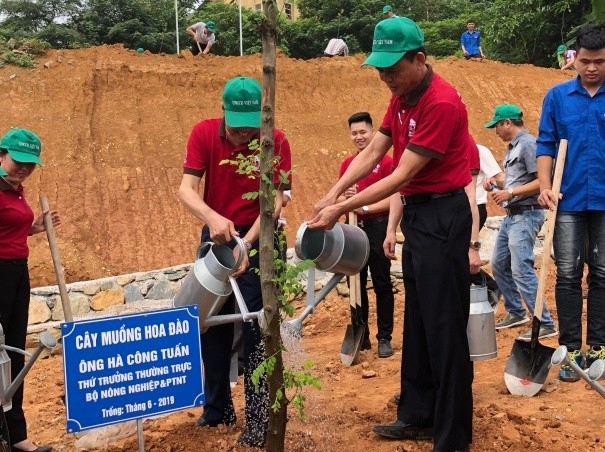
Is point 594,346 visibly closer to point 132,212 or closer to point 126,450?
point 126,450

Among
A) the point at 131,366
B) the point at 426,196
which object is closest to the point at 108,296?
the point at 131,366

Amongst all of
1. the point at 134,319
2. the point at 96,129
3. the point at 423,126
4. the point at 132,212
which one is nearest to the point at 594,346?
the point at 423,126

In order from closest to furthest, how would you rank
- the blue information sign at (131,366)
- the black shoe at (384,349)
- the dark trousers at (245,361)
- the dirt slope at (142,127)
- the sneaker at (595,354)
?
the blue information sign at (131,366), the dark trousers at (245,361), the sneaker at (595,354), the black shoe at (384,349), the dirt slope at (142,127)

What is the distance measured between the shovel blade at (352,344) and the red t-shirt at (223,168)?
2.16m

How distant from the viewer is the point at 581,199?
386cm

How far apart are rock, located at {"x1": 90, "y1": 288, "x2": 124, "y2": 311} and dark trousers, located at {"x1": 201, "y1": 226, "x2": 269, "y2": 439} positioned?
4089mm

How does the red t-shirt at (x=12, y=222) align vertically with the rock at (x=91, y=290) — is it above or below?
above

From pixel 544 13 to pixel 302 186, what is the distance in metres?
11.7

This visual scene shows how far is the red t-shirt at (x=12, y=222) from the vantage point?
4020 mm

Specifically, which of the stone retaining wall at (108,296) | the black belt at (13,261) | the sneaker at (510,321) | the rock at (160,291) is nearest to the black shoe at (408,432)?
the black belt at (13,261)

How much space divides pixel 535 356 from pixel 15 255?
3.03 metres

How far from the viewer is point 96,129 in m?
12.6

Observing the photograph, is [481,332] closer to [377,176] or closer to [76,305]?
[377,176]

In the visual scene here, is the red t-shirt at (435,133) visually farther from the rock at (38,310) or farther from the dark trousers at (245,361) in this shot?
the rock at (38,310)
